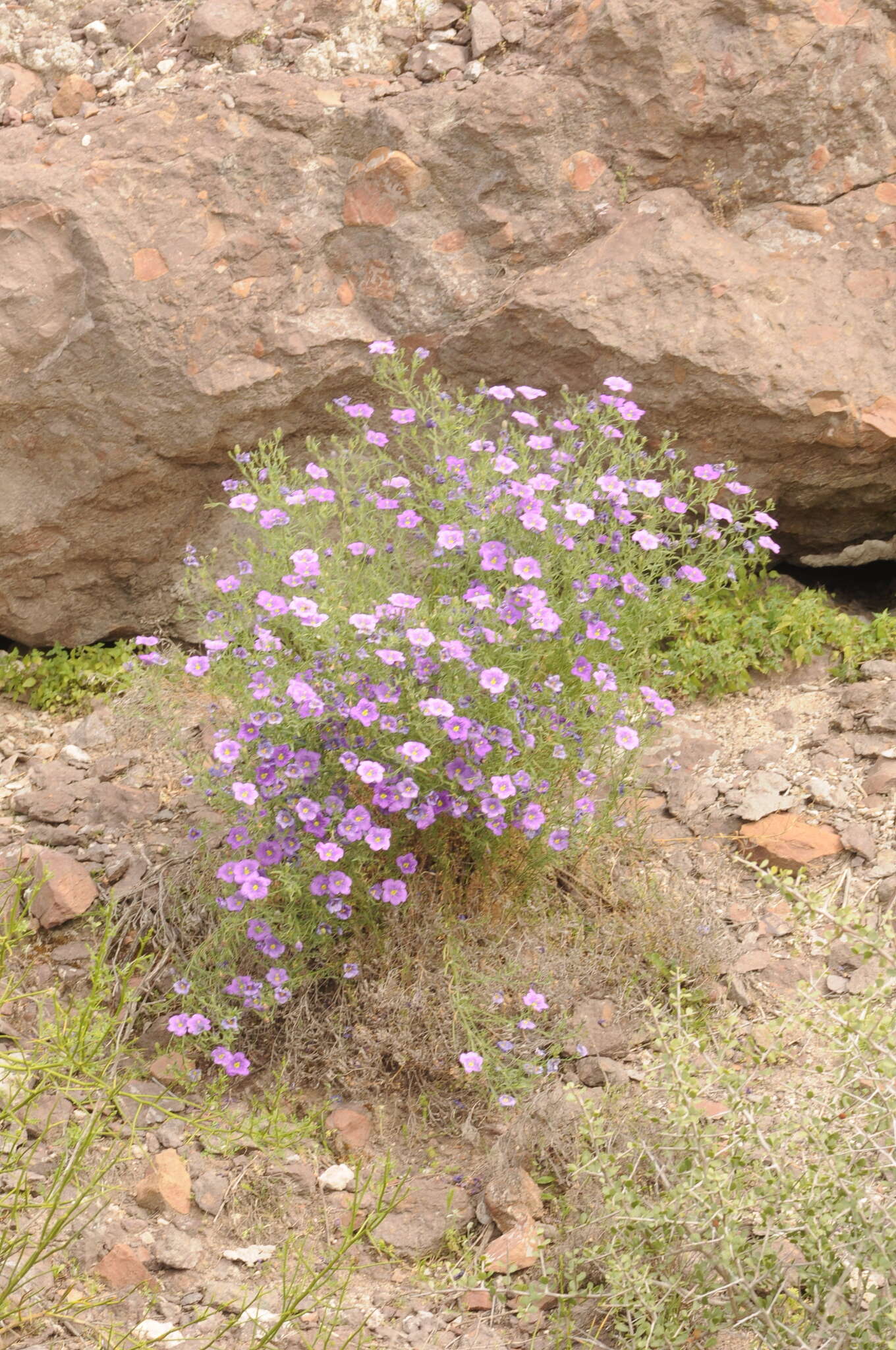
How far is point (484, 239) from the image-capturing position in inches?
169

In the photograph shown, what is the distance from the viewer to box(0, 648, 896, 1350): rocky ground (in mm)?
2469

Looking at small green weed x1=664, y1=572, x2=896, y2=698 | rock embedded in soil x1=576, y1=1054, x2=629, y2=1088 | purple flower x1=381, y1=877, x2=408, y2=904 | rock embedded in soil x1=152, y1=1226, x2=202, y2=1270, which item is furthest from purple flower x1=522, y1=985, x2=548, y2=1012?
small green weed x1=664, y1=572, x2=896, y2=698

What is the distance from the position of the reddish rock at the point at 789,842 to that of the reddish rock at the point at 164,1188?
70.1 inches

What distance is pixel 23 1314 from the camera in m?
2.32

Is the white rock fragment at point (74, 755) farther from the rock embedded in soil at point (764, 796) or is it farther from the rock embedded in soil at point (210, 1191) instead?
the rock embedded in soil at point (764, 796)

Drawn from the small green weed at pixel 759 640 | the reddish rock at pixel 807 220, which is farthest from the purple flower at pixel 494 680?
the reddish rock at pixel 807 220

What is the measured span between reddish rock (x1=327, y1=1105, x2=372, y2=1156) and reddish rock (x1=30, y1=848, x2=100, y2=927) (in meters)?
0.91

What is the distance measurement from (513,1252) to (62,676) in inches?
108

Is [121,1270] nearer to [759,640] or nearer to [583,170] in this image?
[759,640]

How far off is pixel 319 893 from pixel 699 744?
160cm

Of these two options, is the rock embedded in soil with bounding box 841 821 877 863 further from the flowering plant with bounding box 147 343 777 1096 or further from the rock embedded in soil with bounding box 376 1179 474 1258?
the rock embedded in soil with bounding box 376 1179 474 1258

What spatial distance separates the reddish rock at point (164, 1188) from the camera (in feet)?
8.74

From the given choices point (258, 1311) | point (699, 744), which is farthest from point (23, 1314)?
point (699, 744)

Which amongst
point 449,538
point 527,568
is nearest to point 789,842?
point 527,568
